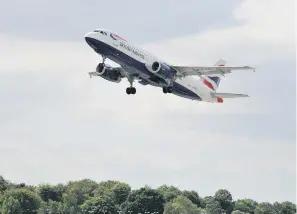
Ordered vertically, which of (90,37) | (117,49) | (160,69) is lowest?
(160,69)

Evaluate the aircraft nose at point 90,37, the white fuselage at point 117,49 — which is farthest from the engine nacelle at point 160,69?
the aircraft nose at point 90,37

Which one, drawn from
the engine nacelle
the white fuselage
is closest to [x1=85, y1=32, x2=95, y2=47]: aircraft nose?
the white fuselage

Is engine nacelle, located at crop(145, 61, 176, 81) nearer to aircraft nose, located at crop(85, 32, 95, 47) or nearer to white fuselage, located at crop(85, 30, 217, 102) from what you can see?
white fuselage, located at crop(85, 30, 217, 102)

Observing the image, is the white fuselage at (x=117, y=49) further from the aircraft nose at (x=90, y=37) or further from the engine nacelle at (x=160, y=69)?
the engine nacelle at (x=160, y=69)

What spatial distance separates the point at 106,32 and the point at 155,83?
12.0m

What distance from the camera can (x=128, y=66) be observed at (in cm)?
19375

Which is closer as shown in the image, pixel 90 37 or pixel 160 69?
pixel 90 37

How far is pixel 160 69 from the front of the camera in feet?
648

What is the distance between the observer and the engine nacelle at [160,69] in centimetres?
19625

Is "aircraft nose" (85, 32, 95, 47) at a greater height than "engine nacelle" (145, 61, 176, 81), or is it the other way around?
"aircraft nose" (85, 32, 95, 47)

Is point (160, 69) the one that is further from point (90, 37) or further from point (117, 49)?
point (90, 37)

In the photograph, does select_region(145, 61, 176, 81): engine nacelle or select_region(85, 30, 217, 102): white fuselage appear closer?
select_region(85, 30, 217, 102): white fuselage

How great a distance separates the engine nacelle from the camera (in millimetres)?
196250

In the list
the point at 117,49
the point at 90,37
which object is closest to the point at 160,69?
the point at 117,49
